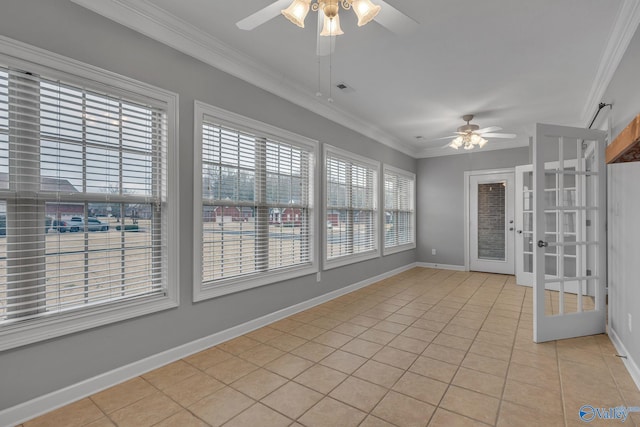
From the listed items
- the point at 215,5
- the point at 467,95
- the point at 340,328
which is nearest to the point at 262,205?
the point at 340,328

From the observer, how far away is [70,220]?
196 centimetres

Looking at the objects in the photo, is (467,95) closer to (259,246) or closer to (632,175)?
(632,175)

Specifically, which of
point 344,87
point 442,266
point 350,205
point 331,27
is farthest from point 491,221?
point 331,27

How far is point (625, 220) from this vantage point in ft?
7.91

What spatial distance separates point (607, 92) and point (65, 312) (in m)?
4.95

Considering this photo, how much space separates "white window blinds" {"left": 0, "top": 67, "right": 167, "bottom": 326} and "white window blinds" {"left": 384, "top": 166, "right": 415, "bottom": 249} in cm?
420

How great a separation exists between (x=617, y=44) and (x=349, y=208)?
10.6 feet

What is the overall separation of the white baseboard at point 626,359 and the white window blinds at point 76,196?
352cm

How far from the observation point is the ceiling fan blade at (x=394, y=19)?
1.63 meters

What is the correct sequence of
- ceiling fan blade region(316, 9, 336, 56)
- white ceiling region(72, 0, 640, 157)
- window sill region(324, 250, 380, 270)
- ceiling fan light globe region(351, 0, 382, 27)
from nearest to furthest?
ceiling fan light globe region(351, 0, 382, 27)
ceiling fan blade region(316, 9, 336, 56)
white ceiling region(72, 0, 640, 157)
window sill region(324, 250, 380, 270)

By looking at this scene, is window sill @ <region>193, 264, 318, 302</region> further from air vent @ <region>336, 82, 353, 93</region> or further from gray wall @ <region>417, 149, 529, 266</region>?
gray wall @ <region>417, 149, 529, 266</region>

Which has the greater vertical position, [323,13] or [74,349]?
[323,13]

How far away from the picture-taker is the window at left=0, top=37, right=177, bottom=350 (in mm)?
1762

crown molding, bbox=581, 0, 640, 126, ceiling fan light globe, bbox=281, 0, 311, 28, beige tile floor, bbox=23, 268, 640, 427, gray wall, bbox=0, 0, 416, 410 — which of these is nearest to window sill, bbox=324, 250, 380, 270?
gray wall, bbox=0, 0, 416, 410
